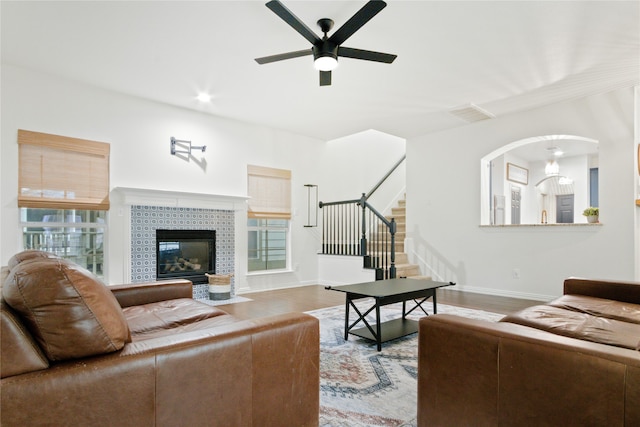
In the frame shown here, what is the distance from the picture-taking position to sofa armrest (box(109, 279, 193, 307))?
2.58m

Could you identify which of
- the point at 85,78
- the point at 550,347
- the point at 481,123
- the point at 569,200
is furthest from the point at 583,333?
the point at 569,200

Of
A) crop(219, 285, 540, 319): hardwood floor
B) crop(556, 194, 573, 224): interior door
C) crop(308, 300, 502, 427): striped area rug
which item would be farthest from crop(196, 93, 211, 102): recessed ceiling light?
crop(556, 194, 573, 224): interior door

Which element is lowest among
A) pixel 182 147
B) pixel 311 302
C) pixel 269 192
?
pixel 311 302

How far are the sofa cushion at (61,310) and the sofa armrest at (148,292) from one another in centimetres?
147

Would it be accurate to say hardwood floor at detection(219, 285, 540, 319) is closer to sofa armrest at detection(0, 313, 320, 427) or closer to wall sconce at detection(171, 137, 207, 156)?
wall sconce at detection(171, 137, 207, 156)

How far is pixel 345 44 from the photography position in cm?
350

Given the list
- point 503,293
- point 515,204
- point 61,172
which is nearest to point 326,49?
point 61,172

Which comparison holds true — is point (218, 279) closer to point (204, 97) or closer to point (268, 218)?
point (268, 218)

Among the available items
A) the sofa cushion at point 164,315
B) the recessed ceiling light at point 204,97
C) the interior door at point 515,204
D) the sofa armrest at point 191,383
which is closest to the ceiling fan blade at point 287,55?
the recessed ceiling light at point 204,97

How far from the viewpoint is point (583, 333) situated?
1.87 meters

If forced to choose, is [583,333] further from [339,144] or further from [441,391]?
[339,144]

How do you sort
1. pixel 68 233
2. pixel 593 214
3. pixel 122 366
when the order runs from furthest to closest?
pixel 593 214 < pixel 68 233 < pixel 122 366

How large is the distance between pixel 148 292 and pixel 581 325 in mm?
2880

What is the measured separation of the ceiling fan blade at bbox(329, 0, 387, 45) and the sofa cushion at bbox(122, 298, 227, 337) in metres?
2.28
